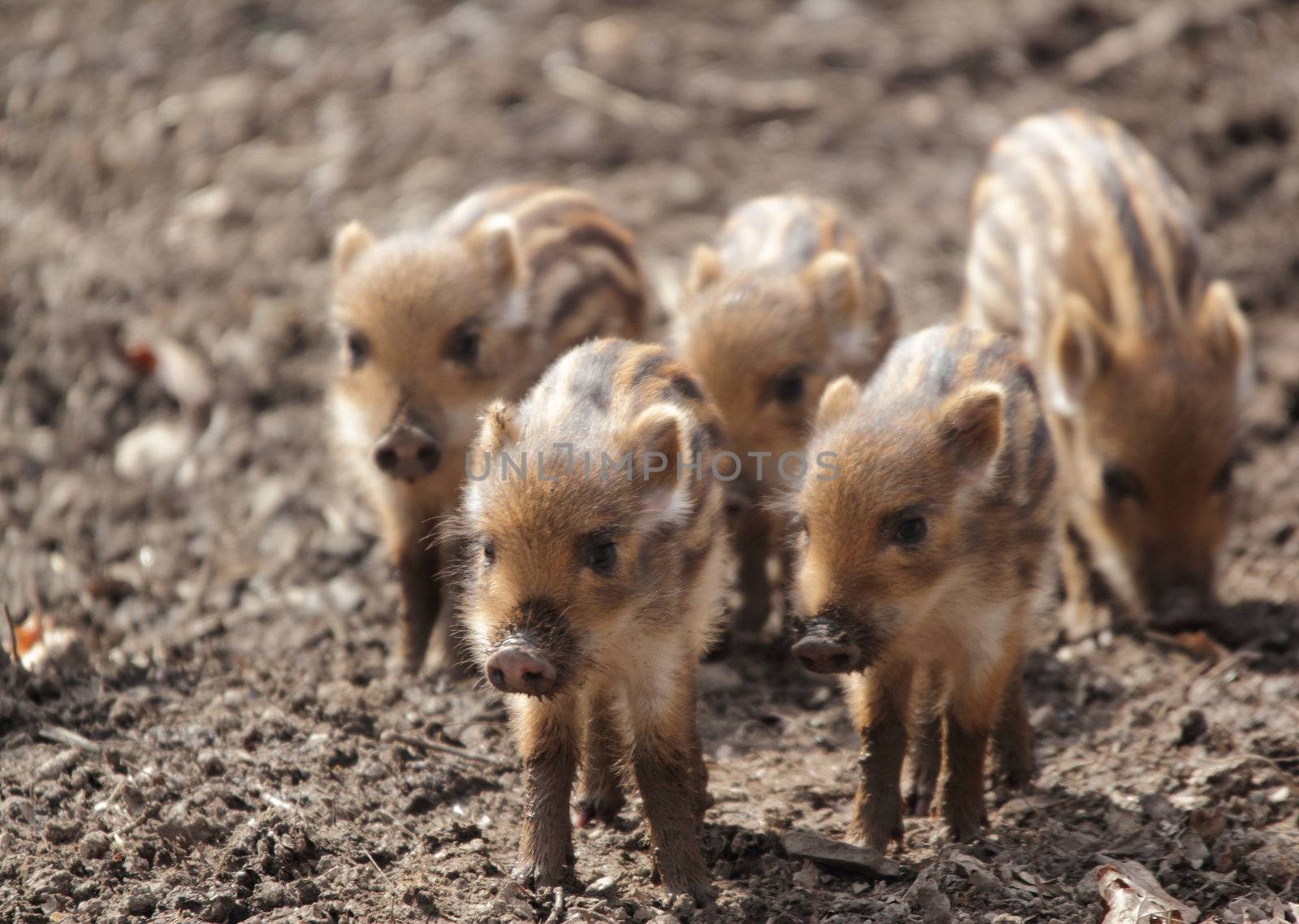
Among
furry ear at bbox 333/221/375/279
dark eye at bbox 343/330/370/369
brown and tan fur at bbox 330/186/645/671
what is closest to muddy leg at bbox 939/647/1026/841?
brown and tan fur at bbox 330/186/645/671

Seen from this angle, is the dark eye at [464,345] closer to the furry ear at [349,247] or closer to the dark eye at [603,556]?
the furry ear at [349,247]

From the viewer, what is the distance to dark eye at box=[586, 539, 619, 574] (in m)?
3.72

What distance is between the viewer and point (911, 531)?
3.97 meters

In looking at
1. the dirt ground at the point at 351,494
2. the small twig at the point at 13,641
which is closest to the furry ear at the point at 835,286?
the dirt ground at the point at 351,494

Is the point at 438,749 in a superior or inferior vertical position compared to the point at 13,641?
inferior

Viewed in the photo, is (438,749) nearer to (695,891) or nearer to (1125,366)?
(695,891)

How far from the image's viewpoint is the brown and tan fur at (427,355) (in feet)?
16.7

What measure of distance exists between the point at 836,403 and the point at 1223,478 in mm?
2265

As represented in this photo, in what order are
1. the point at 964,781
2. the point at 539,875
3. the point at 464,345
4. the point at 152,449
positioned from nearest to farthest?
the point at 539,875
the point at 964,781
the point at 464,345
the point at 152,449

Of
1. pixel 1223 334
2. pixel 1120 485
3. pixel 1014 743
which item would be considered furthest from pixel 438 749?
pixel 1223 334

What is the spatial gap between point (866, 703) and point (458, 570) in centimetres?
127

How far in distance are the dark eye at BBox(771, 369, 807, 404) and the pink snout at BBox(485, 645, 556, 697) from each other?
6.24 ft

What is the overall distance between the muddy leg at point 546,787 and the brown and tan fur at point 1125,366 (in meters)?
2.28

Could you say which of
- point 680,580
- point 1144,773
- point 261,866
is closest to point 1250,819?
point 1144,773
